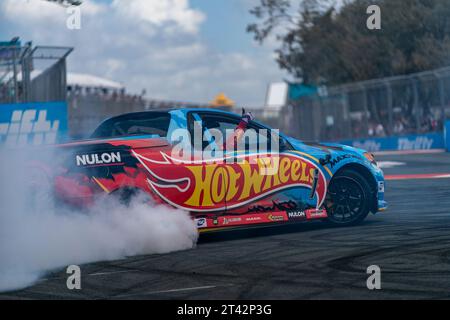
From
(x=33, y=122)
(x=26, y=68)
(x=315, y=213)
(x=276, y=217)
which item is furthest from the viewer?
(x=33, y=122)

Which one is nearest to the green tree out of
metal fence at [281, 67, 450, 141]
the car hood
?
metal fence at [281, 67, 450, 141]

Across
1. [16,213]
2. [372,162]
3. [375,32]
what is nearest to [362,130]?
[375,32]

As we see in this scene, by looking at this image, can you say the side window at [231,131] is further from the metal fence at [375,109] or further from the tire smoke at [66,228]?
the metal fence at [375,109]

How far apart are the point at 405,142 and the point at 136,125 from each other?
23.4 metres

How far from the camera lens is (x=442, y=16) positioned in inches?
1353

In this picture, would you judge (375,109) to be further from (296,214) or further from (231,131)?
(231,131)

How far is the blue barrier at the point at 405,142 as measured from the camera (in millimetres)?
29922

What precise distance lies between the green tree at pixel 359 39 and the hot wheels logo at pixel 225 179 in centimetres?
1982

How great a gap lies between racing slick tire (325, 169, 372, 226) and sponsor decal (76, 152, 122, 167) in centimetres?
282

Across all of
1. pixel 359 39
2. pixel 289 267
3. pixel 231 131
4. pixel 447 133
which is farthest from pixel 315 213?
pixel 359 39

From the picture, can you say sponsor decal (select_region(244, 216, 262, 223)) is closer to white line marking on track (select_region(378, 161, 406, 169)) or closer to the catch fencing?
white line marking on track (select_region(378, 161, 406, 169))

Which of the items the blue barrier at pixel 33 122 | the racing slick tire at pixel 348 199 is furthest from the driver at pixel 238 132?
the blue barrier at pixel 33 122

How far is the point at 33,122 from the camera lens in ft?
64.9
